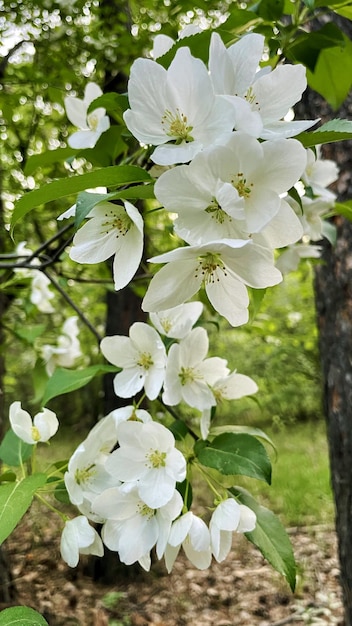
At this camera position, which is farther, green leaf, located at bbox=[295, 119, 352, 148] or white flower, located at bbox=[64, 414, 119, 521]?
white flower, located at bbox=[64, 414, 119, 521]

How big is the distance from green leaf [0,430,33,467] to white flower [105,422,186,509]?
0.72 feet

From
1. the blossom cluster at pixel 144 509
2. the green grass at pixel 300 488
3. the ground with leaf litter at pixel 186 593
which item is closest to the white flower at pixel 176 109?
the blossom cluster at pixel 144 509

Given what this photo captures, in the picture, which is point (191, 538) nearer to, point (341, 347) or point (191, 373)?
point (191, 373)

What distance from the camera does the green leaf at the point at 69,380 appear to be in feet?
2.71

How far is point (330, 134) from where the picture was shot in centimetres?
50

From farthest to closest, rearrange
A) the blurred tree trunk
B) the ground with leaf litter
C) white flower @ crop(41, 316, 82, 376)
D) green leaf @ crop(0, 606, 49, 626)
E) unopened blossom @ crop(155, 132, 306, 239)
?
the ground with leaf litter → the blurred tree trunk → white flower @ crop(41, 316, 82, 376) → green leaf @ crop(0, 606, 49, 626) → unopened blossom @ crop(155, 132, 306, 239)

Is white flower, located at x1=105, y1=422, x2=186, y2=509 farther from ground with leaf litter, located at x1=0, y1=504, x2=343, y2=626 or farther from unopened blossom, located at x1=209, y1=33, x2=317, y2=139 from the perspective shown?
ground with leaf litter, located at x1=0, y1=504, x2=343, y2=626

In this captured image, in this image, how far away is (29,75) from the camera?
1.87 meters

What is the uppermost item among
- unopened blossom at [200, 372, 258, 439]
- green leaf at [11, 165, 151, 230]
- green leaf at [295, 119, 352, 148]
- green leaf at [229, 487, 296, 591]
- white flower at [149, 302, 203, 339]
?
green leaf at [295, 119, 352, 148]

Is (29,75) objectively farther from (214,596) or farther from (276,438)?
(276,438)

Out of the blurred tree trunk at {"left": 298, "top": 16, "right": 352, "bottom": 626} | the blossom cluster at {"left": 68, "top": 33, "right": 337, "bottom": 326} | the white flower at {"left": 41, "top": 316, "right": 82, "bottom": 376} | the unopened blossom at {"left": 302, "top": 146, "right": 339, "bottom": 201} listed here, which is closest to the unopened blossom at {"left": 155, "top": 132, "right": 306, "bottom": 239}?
the blossom cluster at {"left": 68, "top": 33, "right": 337, "bottom": 326}

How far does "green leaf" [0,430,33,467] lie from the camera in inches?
33.0

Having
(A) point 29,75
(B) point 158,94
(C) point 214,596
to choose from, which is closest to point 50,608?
(C) point 214,596

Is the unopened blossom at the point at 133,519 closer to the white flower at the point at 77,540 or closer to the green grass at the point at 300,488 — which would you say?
the white flower at the point at 77,540
